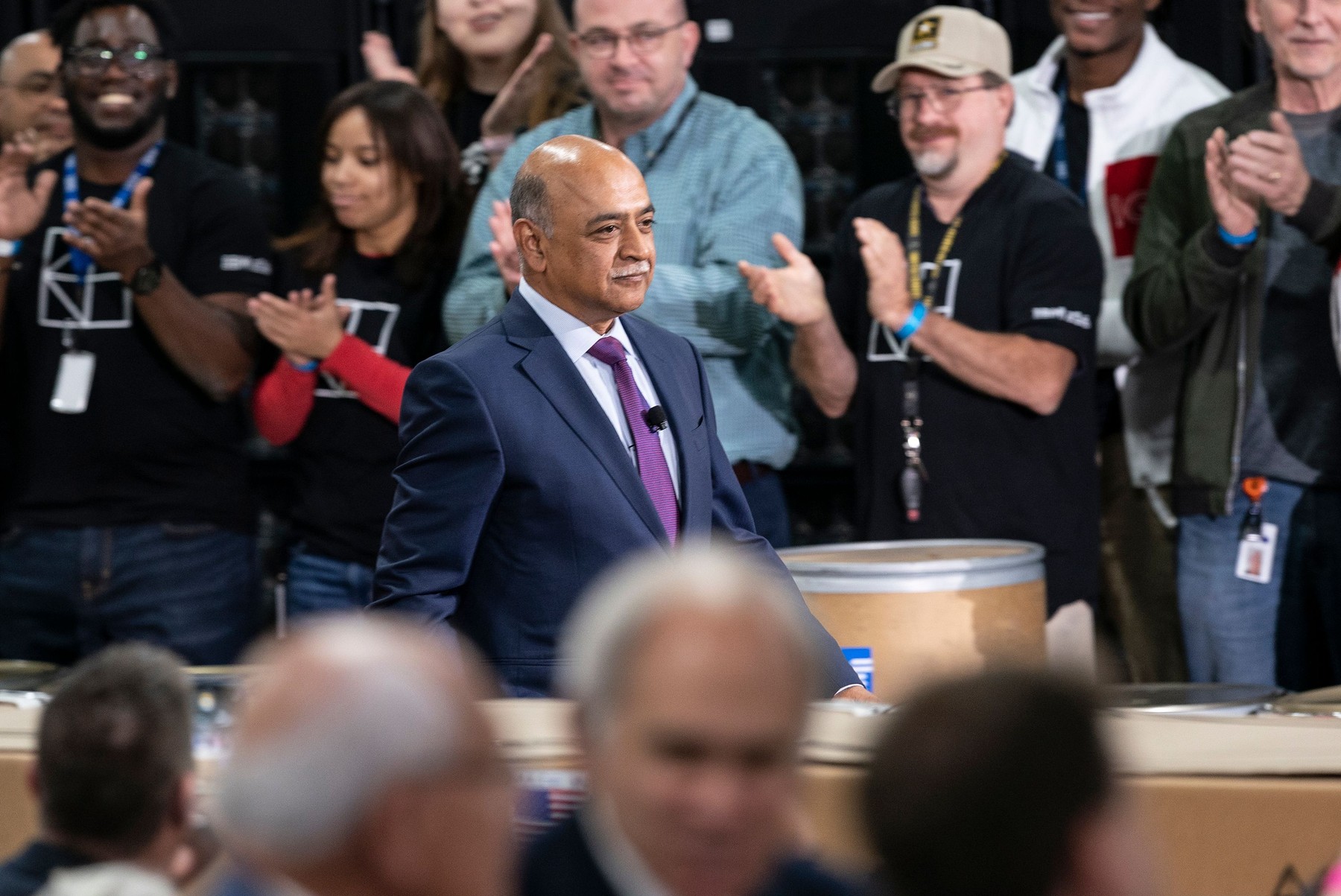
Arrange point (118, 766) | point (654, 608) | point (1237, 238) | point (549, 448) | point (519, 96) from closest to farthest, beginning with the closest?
1. point (654, 608)
2. point (118, 766)
3. point (549, 448)
4. point (1237, 238)
5. point (519, 96)

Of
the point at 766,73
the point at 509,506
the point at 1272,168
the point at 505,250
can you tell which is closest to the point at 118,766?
the point at 509,506

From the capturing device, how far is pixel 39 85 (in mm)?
4477

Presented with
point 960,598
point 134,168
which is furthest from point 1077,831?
point 134,168

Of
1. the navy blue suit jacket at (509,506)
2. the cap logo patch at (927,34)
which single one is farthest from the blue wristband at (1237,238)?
the navy blue suit jacket at (509,506)

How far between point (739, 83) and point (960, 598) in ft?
6.63

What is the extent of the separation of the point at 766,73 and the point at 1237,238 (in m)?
1.44

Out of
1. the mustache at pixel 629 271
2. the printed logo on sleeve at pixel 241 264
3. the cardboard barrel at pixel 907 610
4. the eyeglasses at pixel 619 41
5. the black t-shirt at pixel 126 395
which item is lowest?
the cardboard barrel at pixel 907 610

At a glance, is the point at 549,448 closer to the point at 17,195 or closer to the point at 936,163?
the point at 936,163

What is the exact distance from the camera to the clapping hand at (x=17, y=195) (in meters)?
3.80

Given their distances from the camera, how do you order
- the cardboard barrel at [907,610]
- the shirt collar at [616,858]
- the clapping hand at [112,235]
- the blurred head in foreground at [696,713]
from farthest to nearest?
1. the clapping hand at [112,235]
2. the cardboard barrel at [907,610]
3. the shirt collar at [616,858]
4. the blurred head in foreground at [696,713]

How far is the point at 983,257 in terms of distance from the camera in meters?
3.64

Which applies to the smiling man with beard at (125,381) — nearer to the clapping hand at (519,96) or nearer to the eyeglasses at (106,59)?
the eyeglasses at (106,59)

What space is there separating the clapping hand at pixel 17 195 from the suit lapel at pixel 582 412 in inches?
69.4

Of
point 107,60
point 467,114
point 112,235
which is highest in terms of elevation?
point 107,60
